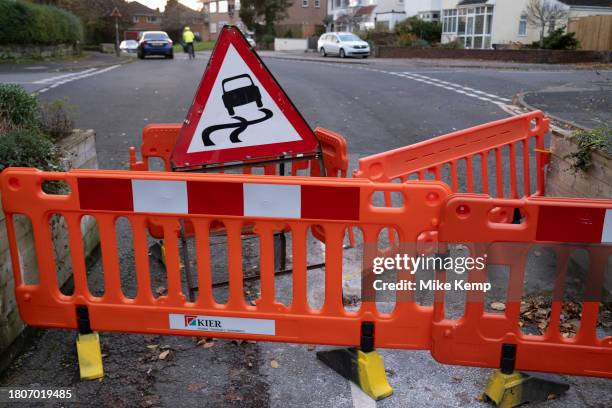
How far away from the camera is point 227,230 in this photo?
131 inches

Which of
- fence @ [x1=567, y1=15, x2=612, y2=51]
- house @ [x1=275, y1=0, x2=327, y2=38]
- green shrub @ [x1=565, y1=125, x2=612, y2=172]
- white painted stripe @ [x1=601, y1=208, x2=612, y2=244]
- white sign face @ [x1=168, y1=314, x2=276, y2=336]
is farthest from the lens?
house @ [x1=275, y1=0, x2=327, y2=38]

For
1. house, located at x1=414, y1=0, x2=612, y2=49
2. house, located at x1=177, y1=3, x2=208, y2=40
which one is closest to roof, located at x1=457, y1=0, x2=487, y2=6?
house, located at x1=414, y1=0, x2=612, y2=49

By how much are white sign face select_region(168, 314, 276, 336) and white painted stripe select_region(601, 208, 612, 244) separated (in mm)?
1808

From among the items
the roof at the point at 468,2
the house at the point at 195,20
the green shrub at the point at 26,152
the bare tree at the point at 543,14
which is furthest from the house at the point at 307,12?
the green shrub at the point at 26,152

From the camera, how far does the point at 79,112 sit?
13.3m

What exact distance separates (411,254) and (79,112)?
11692 millimetres

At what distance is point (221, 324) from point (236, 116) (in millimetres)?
1458

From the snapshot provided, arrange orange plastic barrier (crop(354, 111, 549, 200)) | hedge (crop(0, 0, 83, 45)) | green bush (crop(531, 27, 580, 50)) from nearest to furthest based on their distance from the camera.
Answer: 1. orange plastic barrier (crop(354, 111, 549, 200))
2. hedge (crop(0, 0, 83, 45))
3. green bush (crop(531, 27, 580, 50))

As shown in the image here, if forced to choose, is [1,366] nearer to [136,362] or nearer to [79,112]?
[136,362]

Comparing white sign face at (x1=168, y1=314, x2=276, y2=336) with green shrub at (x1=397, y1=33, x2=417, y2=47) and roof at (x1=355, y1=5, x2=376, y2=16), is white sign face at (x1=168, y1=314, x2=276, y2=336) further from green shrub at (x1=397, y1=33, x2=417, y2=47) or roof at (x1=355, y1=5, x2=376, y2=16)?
roof at (x1=355, y1=5, x2=376, y2=16)

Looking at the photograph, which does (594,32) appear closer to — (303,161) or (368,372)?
(303,161)

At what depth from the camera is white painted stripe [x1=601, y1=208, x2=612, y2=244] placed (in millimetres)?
2951

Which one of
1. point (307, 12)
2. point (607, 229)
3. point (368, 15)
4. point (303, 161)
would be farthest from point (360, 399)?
point (307, 12)

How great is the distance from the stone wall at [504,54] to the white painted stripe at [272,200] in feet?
106
